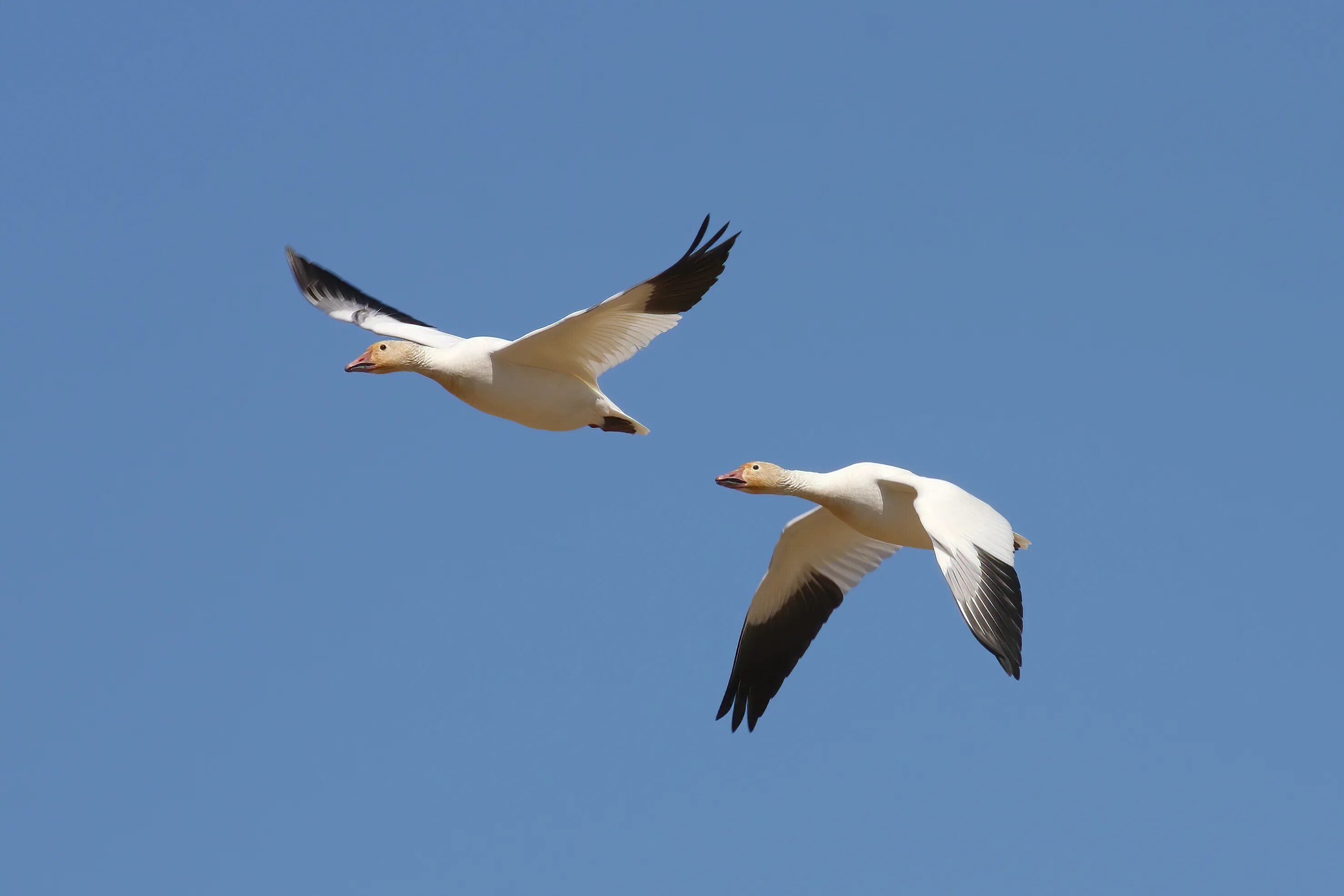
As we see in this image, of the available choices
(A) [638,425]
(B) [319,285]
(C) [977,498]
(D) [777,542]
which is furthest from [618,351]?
(B) [319,285]

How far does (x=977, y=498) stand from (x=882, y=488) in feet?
2.47

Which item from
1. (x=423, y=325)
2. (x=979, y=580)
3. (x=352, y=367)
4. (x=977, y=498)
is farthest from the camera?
(x=423, y=325)

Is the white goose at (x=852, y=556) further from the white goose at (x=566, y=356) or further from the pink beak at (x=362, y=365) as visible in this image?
the pink beak at (x=362, y=365)

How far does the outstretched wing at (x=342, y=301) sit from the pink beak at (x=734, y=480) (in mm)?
4237

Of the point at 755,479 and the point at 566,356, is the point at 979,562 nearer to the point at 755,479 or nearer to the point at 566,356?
the point at 755,479

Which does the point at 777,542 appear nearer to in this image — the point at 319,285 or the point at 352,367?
the point at 352,367

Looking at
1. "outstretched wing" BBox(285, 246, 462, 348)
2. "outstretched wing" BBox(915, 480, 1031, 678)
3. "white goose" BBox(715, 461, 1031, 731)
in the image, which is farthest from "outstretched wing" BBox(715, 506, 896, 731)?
"outstretched wing" BBox(285, 246, 462, 348)

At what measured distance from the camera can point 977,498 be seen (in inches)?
492

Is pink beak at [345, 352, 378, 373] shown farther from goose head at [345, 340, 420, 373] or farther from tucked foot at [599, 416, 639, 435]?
tucked foot at [599, 416, 639, 435]

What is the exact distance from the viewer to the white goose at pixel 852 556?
11281 mm

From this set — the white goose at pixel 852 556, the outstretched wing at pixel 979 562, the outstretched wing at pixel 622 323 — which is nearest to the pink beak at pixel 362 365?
the outstretched wing at pixel 622 323

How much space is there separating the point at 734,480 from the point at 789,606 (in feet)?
4.95

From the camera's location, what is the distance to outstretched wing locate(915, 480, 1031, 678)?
11008mm

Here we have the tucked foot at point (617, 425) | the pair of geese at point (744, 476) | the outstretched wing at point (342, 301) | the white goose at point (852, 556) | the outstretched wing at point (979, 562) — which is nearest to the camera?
the outstretched wing at point (979, 562)
